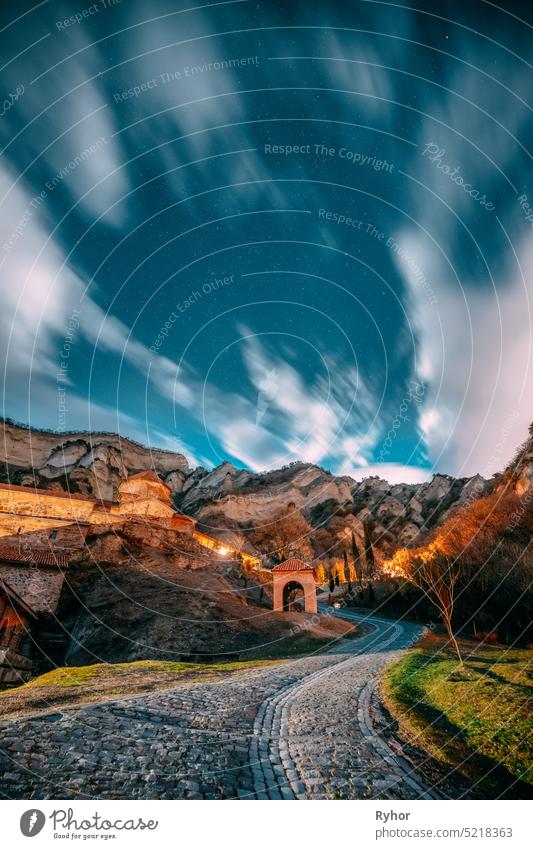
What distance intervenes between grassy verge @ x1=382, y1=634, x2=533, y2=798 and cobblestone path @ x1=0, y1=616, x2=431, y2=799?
3.15ft

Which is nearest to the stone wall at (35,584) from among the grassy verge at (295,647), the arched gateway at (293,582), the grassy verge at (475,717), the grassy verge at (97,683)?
the grassy verge at (97,683)

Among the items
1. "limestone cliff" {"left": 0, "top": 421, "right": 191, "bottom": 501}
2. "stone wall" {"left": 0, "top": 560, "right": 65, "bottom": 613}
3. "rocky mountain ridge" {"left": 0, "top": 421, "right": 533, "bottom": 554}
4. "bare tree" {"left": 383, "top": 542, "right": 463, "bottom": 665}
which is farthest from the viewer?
"rocky mountain ridge" {"left": 0, "top": 421, "right": 533, "bottom": 554}

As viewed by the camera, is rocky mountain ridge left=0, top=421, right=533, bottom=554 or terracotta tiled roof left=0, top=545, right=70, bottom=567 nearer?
terracotta tiled roof left=0, top=545, right=70, bottom=567

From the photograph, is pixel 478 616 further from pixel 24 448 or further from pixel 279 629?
pixel 24 448

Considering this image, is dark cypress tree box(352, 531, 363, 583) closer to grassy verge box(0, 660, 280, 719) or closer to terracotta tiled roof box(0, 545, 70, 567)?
terracotta tiled roof box(0, 545, 70, 567)

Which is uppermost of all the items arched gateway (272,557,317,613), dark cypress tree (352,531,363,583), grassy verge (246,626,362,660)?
arched gateway (272,557,317,613)

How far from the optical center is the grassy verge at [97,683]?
8.50 metres

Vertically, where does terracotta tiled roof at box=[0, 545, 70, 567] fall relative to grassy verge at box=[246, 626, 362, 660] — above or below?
above

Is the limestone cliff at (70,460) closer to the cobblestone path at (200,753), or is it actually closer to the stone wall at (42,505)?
the stone wall at (42,505)

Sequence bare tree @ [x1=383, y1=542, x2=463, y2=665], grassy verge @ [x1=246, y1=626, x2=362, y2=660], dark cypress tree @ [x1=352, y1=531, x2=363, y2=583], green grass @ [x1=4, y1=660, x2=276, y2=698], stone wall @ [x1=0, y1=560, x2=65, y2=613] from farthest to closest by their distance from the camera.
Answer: dark cypress tree @ [x1=352, y1=531, x2=363, y2=583] → stone wall @ [x1=0, y1=560, x2=65, y2=613] → grassy verge @ [x1=246, y1=626, x2=362, y2=660] → bare tree @ [x1=383, y1=542, x2=463, y2=665] → green grass @ [x1=4, y1=660, x2=276, y2=698]

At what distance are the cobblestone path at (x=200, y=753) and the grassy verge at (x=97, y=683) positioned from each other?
172cm

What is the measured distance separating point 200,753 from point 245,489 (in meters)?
87.4

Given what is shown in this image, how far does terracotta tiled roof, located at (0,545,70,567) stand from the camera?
27680 mm

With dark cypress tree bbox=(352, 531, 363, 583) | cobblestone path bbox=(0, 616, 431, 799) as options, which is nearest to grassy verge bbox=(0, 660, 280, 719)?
cobblestone path bbox=(0, 616, 431, 799)
